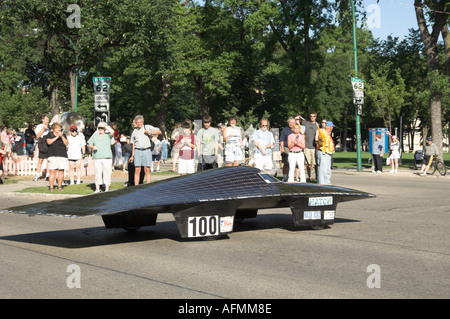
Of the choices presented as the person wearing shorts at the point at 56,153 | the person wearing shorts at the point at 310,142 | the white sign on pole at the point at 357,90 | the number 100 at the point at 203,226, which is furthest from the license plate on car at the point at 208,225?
the white sign on pole at the point at 357,90

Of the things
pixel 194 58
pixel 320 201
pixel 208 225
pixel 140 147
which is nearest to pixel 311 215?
pixel 320 201

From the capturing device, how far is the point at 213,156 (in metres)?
16.3

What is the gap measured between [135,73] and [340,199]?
42074mm

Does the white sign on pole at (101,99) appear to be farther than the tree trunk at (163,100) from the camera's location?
No

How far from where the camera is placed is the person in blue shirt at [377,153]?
26498 mm

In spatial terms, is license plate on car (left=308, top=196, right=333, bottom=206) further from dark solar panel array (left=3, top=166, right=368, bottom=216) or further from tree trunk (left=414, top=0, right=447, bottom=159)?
tree trunk (left=414, top=0, right=447, bottom=159)

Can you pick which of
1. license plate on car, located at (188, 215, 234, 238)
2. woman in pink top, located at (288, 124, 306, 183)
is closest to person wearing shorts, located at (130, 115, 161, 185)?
woman in pink top, located at (288, 124, 306, 183)

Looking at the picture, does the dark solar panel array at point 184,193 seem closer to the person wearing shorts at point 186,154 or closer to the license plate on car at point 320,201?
the license plate on car at point 320,201

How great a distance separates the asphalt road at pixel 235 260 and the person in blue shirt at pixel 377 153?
49.0 ft

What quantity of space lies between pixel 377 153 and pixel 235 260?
2094 cm

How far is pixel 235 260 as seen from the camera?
24.6 ft

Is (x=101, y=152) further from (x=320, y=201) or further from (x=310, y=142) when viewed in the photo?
(x=320, y=201)

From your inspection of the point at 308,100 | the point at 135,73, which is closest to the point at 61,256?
the point at 308,100
